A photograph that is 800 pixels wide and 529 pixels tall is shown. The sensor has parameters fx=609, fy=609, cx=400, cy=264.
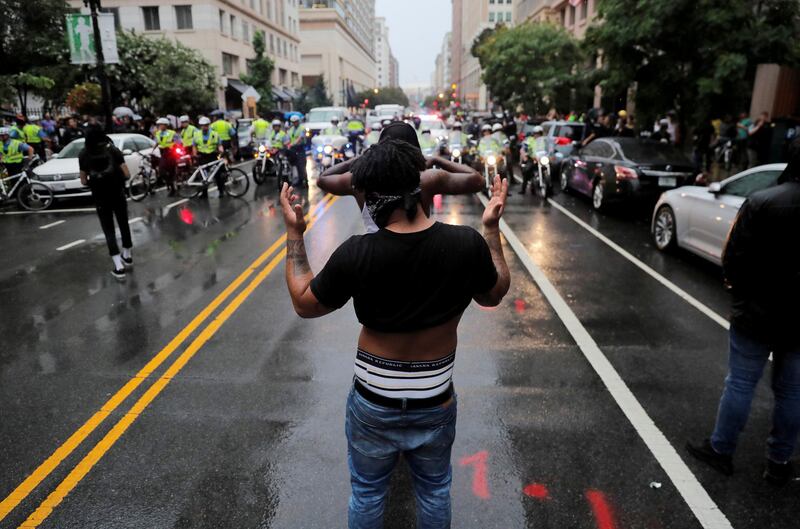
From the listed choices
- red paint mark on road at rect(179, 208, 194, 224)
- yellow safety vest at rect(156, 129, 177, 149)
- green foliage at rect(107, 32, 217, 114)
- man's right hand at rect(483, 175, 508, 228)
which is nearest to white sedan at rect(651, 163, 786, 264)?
man's right hand at rect(483, 175, 508, 228)

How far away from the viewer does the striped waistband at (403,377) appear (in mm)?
2287

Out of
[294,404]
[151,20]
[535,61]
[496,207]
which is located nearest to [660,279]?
[294,404]

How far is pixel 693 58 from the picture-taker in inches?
612

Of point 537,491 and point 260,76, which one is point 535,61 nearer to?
point 260,76

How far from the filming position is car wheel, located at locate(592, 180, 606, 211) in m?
13.2

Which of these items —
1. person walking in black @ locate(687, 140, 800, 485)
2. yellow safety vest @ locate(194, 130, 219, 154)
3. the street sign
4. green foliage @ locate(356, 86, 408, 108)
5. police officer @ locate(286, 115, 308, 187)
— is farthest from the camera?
green foliage @ locate(356, 86, 408, 108)

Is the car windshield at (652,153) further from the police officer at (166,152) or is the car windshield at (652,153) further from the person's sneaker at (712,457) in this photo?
the police officer at (166,152)

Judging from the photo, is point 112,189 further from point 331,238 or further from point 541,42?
point 541,42

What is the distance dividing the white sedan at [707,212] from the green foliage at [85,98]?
22321mm

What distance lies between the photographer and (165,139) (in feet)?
54.0

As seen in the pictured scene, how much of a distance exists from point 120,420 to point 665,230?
822 cm

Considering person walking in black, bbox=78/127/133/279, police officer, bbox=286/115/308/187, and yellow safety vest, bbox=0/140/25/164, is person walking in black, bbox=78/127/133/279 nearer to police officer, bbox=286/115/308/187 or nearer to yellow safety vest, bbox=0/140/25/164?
yellow safety vest, bbox=0/140/25/164

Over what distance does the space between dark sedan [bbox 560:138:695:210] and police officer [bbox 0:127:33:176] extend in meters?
13.6

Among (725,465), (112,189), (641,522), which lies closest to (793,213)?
(725,465)
